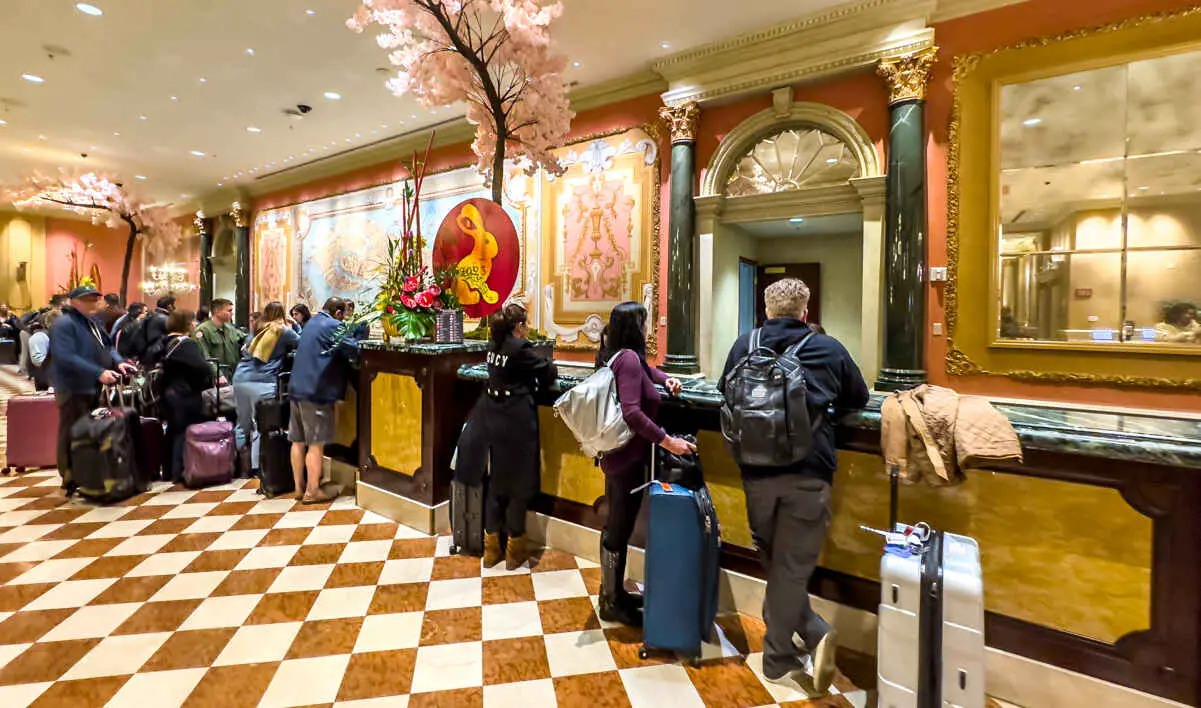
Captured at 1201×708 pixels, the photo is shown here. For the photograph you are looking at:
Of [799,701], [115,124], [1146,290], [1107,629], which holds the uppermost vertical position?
[115,124]

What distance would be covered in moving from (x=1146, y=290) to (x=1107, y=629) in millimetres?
3410

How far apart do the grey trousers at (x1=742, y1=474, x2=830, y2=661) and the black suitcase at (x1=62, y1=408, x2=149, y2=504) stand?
457 centimetres

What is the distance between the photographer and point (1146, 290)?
3916 mm

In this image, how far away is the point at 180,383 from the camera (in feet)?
14.6

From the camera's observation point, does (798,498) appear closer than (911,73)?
Yes

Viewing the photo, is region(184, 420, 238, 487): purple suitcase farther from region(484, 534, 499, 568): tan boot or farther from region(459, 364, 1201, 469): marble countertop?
region(459, 364, 1201, 469): marble countertop

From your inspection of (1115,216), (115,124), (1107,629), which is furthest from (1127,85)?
(115,124)

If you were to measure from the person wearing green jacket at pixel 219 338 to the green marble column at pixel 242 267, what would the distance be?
633 cm

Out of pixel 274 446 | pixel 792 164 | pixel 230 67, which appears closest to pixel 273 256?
pixel 230 67

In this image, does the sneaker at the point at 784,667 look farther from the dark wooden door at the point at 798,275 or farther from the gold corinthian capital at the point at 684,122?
the dark wooden door at the point at 798,275

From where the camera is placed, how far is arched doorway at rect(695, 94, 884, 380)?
4863 mm

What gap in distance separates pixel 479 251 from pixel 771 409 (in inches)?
86.2

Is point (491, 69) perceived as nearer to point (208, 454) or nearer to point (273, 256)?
point (208, 454)

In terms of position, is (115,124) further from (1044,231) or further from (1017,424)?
(1044,231)
